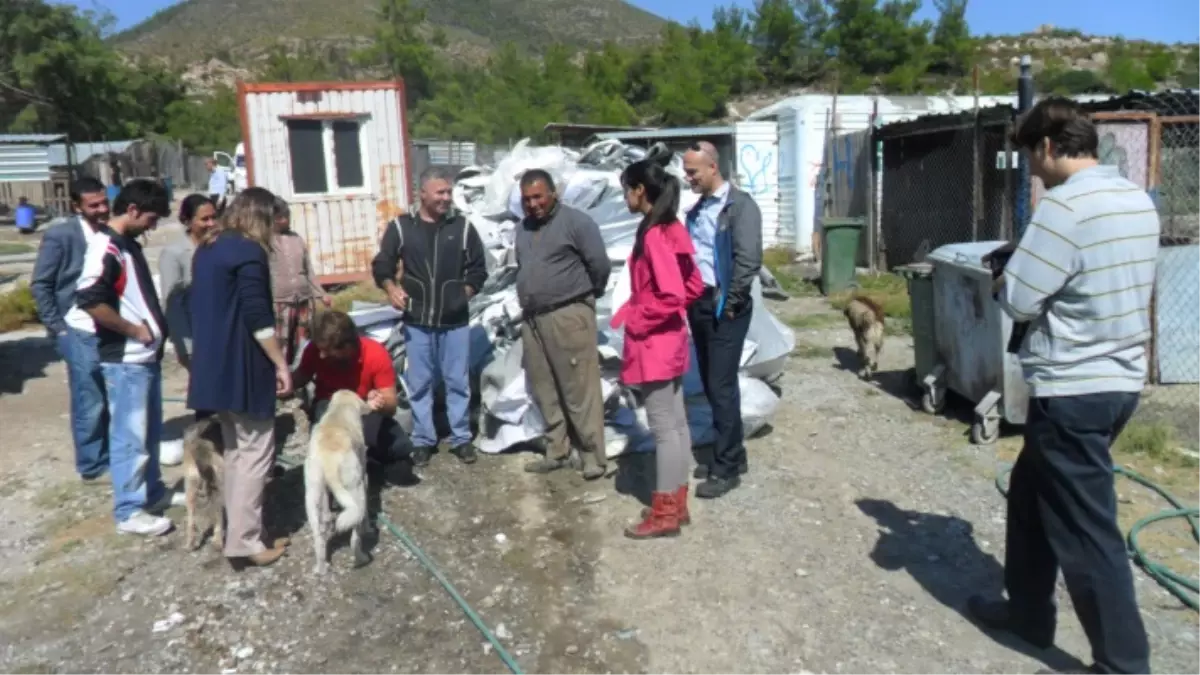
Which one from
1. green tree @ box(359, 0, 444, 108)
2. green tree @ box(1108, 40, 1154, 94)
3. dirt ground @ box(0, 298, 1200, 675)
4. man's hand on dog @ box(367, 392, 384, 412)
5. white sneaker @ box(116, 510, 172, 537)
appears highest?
green tree @ box(359, 0, 444, 108)

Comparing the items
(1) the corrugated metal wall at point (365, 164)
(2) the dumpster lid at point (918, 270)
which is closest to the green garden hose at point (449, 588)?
(2) the dumpster lid at point (918, 270)

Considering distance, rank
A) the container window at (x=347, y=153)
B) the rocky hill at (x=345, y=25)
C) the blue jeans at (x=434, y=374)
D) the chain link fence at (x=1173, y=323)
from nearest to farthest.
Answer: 1. the blue jeans at (x=434, y=374)
2. the chain link fence at (x=1173, y=323)
3. the container window at (x=347, y=153)
4. the rocky hill at (x=345, y=25)

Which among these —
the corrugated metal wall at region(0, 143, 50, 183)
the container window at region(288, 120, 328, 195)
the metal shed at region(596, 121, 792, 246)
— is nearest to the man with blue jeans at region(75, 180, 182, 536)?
the container window at region(288, 120, 328, 195)

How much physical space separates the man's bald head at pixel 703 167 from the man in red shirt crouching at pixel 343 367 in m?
1.90

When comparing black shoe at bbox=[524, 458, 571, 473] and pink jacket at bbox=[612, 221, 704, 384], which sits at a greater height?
pink jacket at bbox=[612, 221, 704, 384]

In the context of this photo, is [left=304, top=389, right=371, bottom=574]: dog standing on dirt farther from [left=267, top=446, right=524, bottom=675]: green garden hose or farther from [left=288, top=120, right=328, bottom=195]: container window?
[left=288, top=120, right=328, bottom=195]: container window

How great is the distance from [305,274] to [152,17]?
131832 mm

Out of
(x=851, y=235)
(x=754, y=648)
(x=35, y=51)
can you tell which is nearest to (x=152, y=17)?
(x=35, y=51)

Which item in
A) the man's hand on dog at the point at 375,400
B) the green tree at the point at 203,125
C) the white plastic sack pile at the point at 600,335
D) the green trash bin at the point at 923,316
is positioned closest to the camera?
the man's hand on dog at the point at 375,400

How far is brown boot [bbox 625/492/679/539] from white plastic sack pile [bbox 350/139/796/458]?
1282mm

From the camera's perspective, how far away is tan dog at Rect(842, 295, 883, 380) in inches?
298

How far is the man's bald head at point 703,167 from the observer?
15.6 ft

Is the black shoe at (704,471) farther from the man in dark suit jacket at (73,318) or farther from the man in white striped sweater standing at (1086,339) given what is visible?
the man in dark suit jacket at (73,318)

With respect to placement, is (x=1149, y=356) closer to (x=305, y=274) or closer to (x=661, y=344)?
(x=661, y=344)
